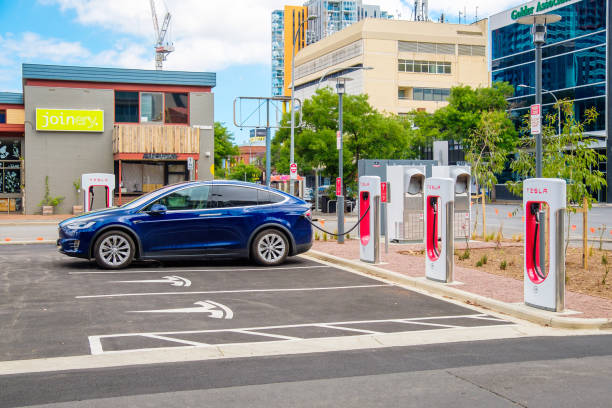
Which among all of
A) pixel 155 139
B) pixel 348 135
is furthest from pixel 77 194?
pixel 348 135

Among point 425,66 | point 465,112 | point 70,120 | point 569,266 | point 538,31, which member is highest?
point 425,66

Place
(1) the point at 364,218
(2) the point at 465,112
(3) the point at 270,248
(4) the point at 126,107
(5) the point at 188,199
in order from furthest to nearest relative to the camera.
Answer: (2) the point at 465,112, (4) the point at 126,107, (1) the point at 364,218, (3) the point at 270,248, (5) the point at 188,199

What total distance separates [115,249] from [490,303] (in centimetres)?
683

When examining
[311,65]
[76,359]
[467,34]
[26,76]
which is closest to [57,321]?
[76,359]

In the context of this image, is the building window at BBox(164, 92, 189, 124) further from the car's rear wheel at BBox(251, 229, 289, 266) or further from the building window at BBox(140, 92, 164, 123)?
the car's rear wheel at BBox(251, 229, 289, 266)

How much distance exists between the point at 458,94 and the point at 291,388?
57618mm

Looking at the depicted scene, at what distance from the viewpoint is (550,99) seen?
60.9 meters

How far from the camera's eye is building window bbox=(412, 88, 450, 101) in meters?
80.8

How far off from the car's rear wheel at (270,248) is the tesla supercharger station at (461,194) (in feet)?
20.3

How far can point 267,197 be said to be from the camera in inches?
522

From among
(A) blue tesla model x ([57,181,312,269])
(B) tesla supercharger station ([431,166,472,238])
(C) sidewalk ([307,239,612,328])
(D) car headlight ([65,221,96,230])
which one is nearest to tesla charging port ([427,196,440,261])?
(C) sidewalk ([307,239,612,328])

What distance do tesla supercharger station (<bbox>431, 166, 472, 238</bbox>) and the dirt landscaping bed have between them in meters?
2.10

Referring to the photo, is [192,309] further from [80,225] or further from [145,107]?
[145,107]

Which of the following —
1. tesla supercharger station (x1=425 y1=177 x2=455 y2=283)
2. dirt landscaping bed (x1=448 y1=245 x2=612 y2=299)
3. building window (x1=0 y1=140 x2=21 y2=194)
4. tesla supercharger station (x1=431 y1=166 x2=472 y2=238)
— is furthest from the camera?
building window (x1=0 y1=140 x2=21 y2=194)
